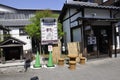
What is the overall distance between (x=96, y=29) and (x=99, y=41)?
1.04 meters

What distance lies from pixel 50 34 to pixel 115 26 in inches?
242

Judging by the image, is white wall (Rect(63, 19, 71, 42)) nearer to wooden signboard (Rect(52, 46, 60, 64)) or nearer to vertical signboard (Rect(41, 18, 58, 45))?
wooden signboard (Rect(52, 46, 60, 64))

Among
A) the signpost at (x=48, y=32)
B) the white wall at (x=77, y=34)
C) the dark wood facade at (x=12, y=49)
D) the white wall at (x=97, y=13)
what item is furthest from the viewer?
the white wall at (x=77, y=34)

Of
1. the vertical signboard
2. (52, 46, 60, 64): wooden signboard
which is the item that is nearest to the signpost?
the vertical signboard

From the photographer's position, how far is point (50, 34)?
13.4 metres

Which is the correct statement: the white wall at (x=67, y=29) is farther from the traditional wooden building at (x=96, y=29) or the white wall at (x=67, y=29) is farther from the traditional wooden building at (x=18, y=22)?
the traditional wooden building at (x=18, y=22)

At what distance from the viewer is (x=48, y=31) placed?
13.4m

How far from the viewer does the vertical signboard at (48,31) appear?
13327 millimetres

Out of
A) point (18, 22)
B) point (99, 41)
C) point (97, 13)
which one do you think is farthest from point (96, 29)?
point (18, 22)

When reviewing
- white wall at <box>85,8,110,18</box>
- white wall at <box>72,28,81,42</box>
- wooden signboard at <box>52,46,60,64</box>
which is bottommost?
wooden signboard at <box>52,46,60,64</box>

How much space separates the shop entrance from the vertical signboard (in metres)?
3.26

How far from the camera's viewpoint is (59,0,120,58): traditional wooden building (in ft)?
49.1

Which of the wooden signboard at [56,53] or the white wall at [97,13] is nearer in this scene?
the wooden signboard at [56,53]

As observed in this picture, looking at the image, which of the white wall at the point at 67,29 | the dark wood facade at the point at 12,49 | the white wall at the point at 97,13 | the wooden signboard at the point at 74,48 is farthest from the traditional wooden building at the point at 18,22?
the white wall at the point at 97,13
